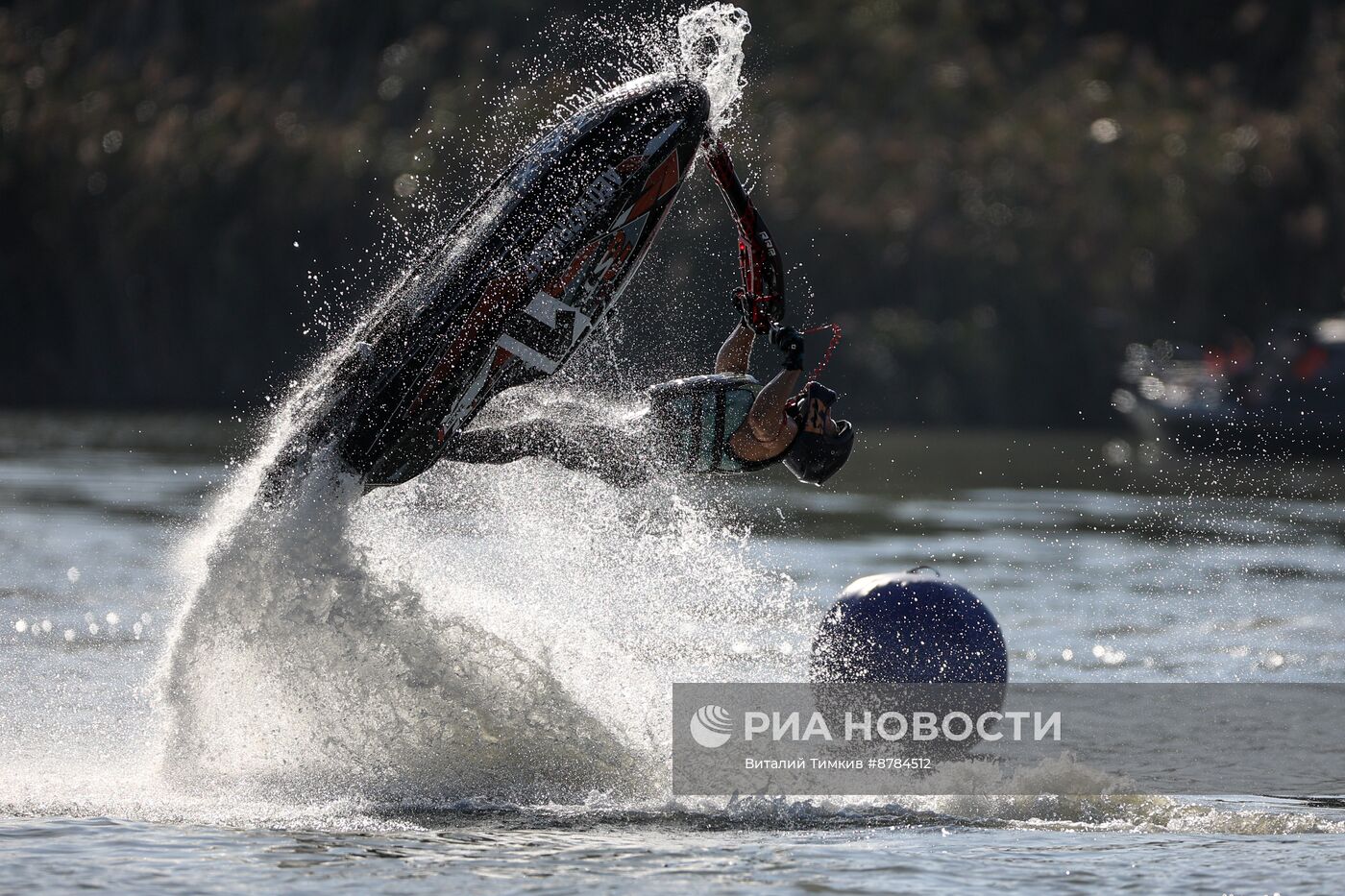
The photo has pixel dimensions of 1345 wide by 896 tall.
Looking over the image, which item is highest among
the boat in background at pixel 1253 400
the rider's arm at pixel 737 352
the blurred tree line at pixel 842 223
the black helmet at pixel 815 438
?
the blurred tree line at pixel 842 223

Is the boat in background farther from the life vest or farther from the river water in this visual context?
the life vest

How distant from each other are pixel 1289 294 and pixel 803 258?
1034 centimetres

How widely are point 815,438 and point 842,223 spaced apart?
114 feet

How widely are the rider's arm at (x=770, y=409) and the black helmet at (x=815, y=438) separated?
0.10 m

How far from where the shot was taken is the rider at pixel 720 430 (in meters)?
10.9

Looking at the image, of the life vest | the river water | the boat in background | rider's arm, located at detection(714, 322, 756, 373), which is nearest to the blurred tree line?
the boat in background

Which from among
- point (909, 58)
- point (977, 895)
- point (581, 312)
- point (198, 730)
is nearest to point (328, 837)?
point (198, 730)

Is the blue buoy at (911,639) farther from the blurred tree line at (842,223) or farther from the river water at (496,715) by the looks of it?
the blurred tree line at (842,223)

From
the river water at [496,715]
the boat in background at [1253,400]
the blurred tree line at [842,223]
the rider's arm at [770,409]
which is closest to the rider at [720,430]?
the rider's arm at [770,409]

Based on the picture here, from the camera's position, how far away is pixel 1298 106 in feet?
196

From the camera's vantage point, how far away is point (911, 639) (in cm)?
1025

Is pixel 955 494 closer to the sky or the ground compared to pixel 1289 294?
closer to the ground

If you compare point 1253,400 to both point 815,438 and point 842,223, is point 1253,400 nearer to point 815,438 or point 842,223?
point 842,223

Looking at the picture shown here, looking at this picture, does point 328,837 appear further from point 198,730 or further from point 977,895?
point 977,895
